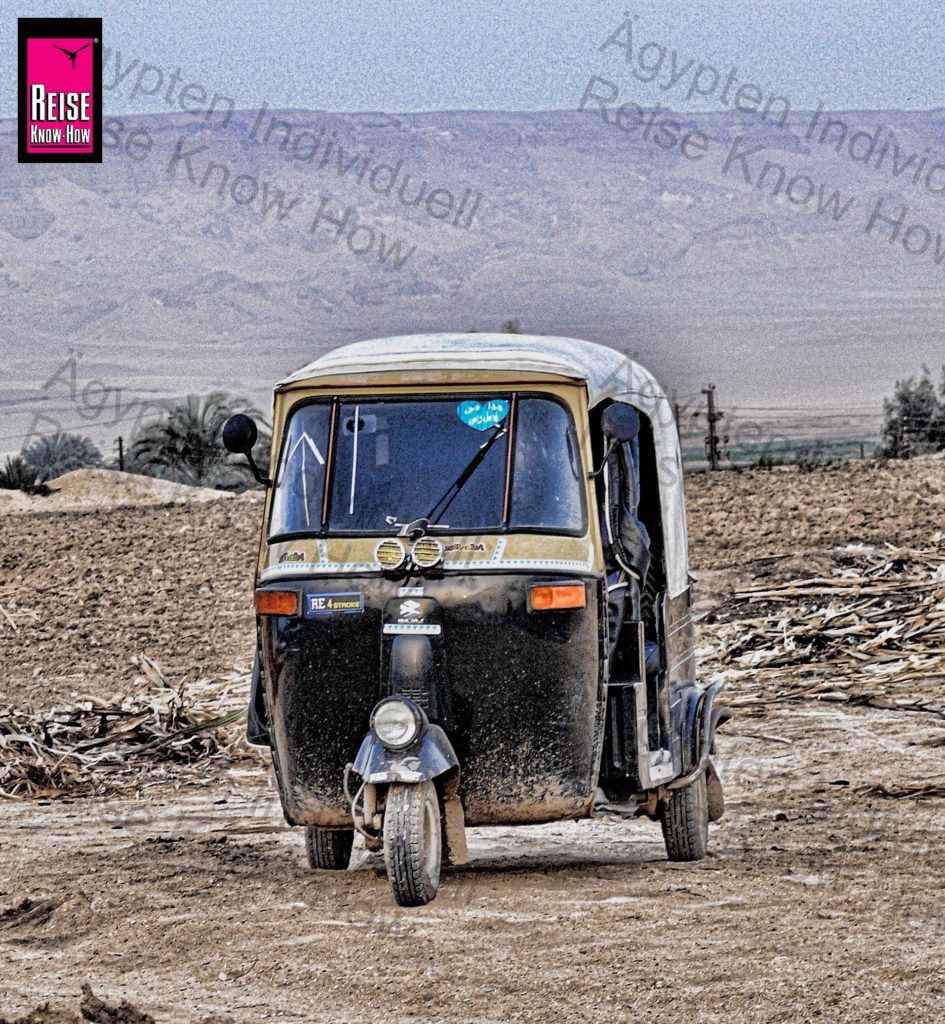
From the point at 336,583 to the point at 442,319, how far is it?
124m

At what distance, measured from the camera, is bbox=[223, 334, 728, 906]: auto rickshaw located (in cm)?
912

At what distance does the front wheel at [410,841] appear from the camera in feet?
28.5

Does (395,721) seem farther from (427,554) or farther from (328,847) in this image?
(328,847)

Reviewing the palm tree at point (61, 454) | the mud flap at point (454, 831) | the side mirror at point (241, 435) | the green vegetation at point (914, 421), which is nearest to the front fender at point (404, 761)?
the mud flap at point (454, 831)

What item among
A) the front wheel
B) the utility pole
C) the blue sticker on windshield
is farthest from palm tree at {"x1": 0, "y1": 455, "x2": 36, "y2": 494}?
the front wheel

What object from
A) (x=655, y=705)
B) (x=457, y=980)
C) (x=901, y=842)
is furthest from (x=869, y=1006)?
(x=901, y=842)

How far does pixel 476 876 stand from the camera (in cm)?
1002

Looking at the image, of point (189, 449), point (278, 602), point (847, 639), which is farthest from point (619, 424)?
Result: point (189, 449)

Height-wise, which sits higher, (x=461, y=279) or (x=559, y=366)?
(x=461, y=279)

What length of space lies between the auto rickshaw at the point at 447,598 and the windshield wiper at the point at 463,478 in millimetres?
10

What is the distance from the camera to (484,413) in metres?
9.49

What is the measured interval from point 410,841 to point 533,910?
77cm

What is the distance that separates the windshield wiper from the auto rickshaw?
0.03ft

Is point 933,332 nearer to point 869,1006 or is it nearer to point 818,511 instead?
point 818,511
